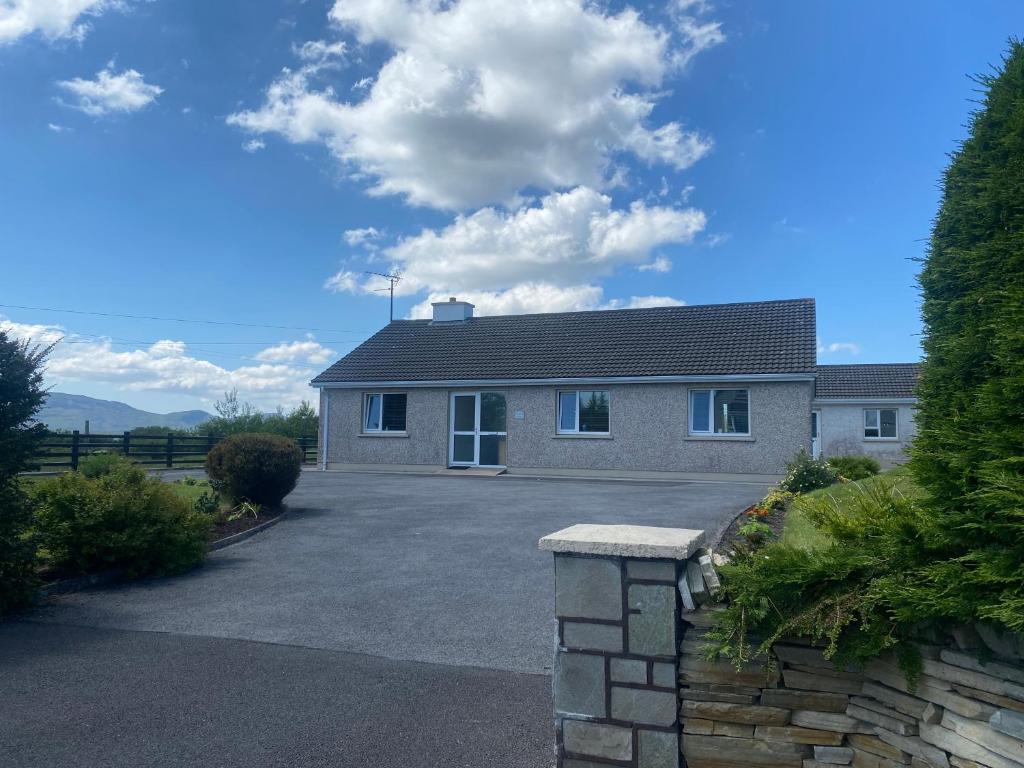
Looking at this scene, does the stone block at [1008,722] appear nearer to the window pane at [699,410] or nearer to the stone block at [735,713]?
the stone block at [735,713]

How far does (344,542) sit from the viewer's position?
1034cm

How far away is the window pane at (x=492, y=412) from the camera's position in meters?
23.6

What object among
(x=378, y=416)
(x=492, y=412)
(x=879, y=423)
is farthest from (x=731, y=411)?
(x=879, y=423)

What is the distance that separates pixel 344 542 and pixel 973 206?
28.7ft

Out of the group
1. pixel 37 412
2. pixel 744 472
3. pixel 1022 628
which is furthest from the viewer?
pixel 744 472

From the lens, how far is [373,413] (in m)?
25.3

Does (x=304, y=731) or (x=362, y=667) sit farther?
(x=362, y=667)

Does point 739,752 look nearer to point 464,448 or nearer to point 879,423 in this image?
point 464,448

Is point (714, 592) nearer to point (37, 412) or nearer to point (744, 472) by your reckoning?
point (37, 412)

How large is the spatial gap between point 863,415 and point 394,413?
20831mm

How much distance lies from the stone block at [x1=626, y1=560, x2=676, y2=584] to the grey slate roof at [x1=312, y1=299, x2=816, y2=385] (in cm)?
1760

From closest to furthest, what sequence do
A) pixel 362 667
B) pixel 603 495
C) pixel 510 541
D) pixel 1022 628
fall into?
pixel 1022 628 → pixel 362 667 → pixel 510 541 → pixel 603 495

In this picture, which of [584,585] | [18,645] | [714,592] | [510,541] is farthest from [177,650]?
[510,541]

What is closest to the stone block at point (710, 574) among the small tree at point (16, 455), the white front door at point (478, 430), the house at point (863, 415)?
the small tree at point (16, 455)
